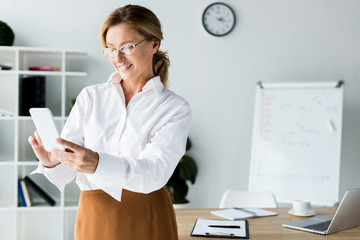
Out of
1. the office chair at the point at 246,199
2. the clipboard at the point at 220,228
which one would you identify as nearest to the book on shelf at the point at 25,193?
the office chair at the point at 246,199

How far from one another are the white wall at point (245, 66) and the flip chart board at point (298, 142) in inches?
13.0

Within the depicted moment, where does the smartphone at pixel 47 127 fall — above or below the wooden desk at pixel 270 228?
above

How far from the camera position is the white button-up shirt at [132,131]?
133 centimetres

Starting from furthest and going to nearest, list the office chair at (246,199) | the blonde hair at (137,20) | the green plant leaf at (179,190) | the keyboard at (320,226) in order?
1. the green plant leaf at (179,190)
2. the office chair at (246,199)
3. the keyboard at (320,226)
4. the blonde hair at (137,20)

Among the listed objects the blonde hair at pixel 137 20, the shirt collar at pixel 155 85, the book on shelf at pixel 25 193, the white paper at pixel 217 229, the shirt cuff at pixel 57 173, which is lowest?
the book on shelf at pixel 25 193

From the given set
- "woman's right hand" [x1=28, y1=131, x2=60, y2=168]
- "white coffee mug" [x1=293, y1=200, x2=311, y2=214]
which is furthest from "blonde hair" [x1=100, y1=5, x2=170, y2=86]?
"white coffee mug" [x1=293, y1=200, x2=311, y2=214]

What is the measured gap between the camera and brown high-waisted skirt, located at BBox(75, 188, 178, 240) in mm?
1378

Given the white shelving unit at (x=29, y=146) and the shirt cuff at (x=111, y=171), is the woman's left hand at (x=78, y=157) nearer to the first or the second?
the shirt cuff at (x=111, y=171)

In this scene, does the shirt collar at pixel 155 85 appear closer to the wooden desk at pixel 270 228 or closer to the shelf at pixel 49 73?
the wooden desk at pixel 270 228

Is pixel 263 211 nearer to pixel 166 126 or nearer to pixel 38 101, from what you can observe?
pixel 166 126

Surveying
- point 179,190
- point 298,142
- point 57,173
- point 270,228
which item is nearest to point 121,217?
point 57,173

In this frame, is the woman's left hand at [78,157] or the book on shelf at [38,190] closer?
the woman's left hand at [78,157]

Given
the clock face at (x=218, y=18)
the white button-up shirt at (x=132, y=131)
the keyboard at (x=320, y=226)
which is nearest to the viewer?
the white button-up shirt at (x=132, y=131)

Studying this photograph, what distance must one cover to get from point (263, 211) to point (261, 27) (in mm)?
2180
